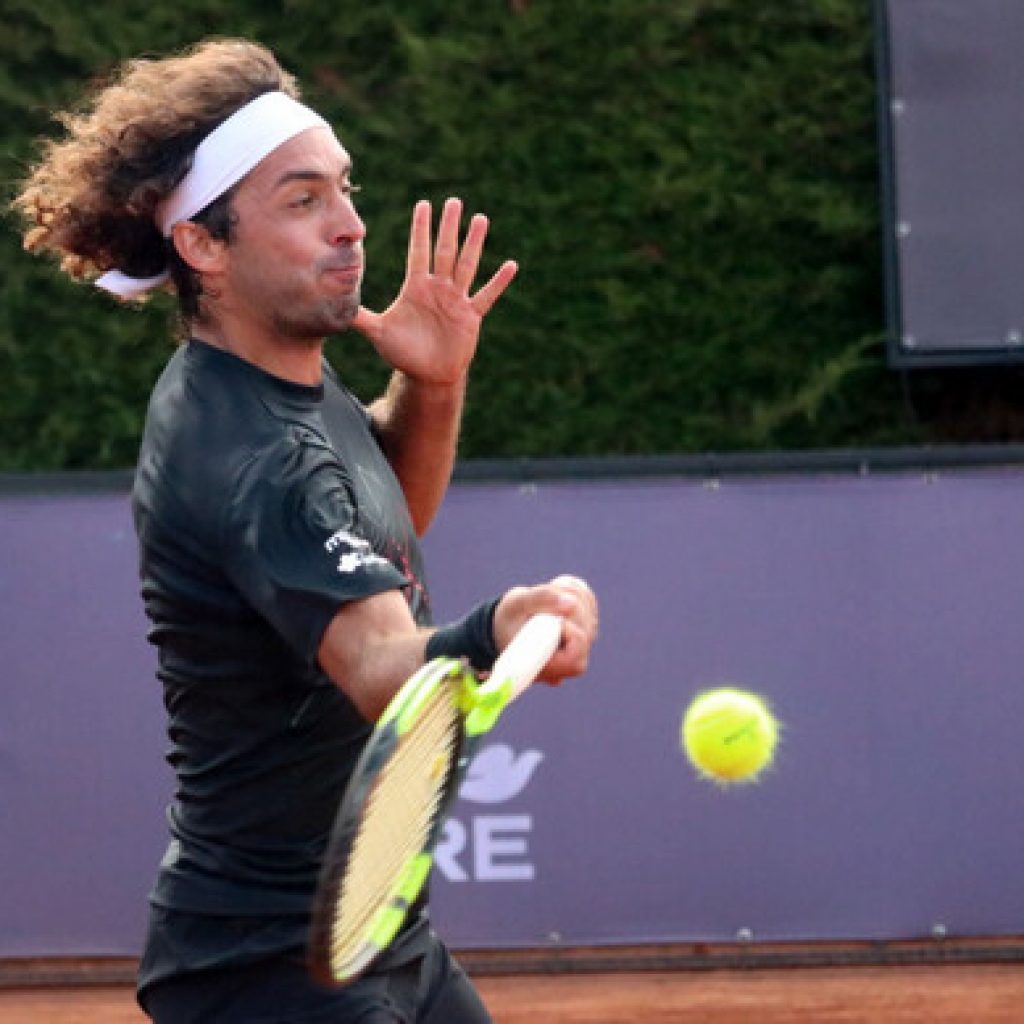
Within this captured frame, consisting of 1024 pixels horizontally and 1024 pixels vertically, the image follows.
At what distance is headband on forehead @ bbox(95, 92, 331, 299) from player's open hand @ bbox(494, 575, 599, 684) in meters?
0.77

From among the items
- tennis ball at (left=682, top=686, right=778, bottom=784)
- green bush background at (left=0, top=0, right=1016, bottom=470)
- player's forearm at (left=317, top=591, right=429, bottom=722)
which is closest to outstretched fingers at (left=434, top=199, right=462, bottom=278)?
player's forearm at (left=317, top=591, right=429, bottom=722)

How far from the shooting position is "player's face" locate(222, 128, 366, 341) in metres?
3.20

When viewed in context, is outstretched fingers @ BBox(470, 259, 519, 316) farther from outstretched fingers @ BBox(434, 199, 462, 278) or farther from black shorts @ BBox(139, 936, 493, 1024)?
black shorts @ BBox(139, 936, 493, 1024)

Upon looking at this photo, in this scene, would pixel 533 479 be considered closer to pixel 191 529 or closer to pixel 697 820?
pixel 697 820

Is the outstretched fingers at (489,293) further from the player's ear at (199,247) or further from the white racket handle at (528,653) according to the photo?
the white racket handle at (528,653)

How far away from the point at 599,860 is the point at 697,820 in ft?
0.98

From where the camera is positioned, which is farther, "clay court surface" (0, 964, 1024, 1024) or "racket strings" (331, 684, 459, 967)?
"clay court surface" (0, 964, 1024, 1024)

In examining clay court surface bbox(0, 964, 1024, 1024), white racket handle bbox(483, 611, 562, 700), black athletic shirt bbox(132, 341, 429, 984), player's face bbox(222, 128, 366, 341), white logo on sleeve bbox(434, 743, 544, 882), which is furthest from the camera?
white logo on sleeve bbox(434, 743, 544, 882)

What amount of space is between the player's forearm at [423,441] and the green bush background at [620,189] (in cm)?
456

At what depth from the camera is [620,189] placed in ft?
27.3

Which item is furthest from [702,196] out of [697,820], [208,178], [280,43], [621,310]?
[208,178]

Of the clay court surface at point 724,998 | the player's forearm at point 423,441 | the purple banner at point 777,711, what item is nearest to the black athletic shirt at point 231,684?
the player's forearm at point 423,441

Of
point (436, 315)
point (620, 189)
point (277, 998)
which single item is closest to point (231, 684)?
point (277, 998)

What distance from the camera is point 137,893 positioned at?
7098 mm
